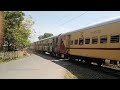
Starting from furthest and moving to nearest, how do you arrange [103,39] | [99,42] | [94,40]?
1. [94,40]
2. [99,42]
3. [103,39]

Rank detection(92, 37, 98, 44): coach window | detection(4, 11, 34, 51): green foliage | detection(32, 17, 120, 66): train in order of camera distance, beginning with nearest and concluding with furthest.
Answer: detection(32, 17, 120, 66): train
detection(92, 37, 98, 44): coach window
detection(4, 11, 34, 51): green foliage

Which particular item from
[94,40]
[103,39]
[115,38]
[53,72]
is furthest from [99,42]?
[53,72]

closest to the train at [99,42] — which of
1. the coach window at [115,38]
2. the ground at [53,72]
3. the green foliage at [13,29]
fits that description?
the coach window at [115,38]

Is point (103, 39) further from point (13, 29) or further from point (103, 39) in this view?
point (13, 29)

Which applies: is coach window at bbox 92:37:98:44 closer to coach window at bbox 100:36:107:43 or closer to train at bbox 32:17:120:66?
train at bbox 32:17:120:66

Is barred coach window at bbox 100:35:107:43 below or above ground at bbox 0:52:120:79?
above

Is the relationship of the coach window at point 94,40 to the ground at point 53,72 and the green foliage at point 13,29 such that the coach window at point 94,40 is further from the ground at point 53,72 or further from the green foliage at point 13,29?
the green foliage at point 13,29

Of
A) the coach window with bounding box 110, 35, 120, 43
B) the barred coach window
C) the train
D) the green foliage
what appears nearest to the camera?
the coach window with bounding box 110, 35, 120, 43

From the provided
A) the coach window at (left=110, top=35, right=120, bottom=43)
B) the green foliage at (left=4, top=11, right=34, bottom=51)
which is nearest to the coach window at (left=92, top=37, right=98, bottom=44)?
the coach window at (left=110, top=35, right=120, bottom=43)

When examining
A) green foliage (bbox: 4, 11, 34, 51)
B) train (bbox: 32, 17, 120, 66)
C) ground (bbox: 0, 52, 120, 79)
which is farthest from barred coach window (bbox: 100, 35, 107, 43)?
green foliage (bbox: 4, 11, 34, 51)

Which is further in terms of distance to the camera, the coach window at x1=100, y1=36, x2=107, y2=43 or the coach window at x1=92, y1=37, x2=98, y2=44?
the coach window at x1=92, y1=37, x2=98, y2=44

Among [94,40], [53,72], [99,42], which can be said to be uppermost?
[94,40]
